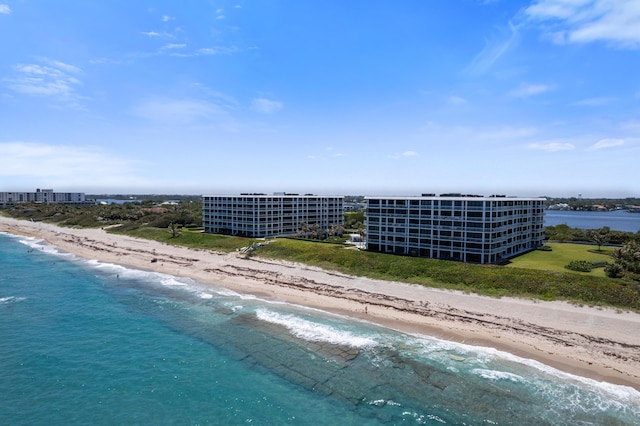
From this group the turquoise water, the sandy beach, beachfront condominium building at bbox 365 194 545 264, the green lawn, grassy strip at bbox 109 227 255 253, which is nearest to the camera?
the turquoise water

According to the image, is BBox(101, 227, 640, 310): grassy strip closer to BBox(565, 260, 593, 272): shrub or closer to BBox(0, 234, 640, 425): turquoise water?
BBox(565, 260, 593, 272): shrub

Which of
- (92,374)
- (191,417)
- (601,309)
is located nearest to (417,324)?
(601,309)

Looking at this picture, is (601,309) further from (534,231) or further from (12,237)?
(12,237)

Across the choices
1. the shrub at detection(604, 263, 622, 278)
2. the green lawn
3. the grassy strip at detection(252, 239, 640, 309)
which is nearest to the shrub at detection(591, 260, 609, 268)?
the green lawn

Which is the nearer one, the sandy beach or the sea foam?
the sandy beach

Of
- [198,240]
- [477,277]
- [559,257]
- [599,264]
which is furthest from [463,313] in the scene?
[198,240]

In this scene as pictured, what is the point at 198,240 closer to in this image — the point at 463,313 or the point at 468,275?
the point at 468,275
